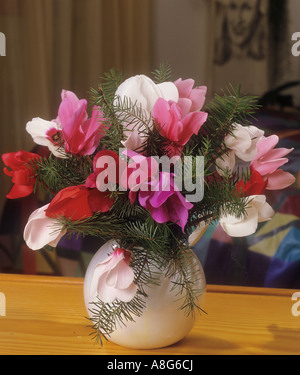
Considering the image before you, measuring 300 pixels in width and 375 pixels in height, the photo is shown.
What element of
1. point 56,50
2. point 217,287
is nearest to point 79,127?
point 217,287

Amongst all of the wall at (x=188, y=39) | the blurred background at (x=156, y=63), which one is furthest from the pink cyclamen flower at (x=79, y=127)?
the wall at (x=188, y=39)

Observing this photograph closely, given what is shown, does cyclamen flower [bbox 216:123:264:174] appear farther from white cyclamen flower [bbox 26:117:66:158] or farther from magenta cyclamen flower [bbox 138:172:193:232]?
white cyclamen flower [bbox 26:117:66:158]

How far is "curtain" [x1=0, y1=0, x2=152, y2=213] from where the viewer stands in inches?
82.4

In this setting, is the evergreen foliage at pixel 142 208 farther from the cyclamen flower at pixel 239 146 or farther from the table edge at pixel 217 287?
the table edge at pixel 217 287

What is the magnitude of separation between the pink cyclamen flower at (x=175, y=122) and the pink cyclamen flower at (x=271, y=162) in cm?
9

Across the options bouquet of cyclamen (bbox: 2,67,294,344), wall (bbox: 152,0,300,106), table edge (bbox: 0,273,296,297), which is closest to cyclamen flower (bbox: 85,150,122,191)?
bouquet of cyclamen (bbox: 2,67,294,344)

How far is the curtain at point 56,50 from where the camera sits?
2094 millimetres

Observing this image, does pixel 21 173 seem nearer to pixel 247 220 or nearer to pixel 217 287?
pixel 247 220

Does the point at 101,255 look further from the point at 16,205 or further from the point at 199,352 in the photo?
the point at 16,205

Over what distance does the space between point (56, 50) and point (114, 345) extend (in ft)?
6.36

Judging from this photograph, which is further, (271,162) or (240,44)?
(240,44)

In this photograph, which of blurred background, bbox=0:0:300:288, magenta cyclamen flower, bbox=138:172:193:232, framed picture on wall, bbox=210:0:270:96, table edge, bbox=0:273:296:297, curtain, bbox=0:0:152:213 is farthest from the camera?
framed picture on wall, bbox=210:0:270:96

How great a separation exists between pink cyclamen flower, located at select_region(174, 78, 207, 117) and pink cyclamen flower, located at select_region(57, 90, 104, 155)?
0.30 feet

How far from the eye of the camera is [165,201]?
1.71 ft
